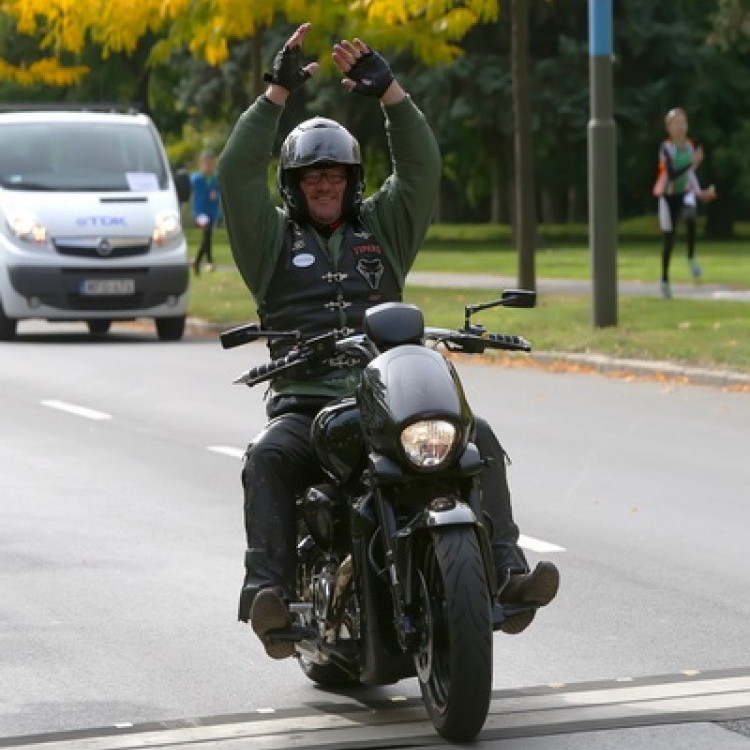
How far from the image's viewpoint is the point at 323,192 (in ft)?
24.2

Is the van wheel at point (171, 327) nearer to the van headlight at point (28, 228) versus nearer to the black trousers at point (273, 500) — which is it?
the van headlight at point (28, 228)

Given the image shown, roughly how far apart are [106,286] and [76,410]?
6597 mm

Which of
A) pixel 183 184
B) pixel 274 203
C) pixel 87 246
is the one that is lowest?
pixel 87 246

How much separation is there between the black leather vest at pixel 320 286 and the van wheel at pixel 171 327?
52.1 ft

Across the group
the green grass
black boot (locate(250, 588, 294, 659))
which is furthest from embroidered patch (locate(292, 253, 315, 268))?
the green grass

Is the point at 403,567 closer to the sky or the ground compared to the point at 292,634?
closer to the sky

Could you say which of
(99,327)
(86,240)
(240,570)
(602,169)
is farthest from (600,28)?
(240,570)

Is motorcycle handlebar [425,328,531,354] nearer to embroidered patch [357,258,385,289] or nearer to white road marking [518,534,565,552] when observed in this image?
embroidered patch [357,258,385,289]

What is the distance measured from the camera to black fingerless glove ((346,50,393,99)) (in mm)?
7402

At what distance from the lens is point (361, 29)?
27422mm

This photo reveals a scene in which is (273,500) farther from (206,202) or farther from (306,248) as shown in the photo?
(206,202)

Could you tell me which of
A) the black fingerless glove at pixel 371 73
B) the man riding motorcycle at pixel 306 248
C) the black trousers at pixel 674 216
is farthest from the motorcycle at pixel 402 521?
the black trousers at pixel 674 216

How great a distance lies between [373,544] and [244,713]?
Result: 0.75m

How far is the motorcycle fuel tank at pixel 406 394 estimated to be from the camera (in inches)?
259
